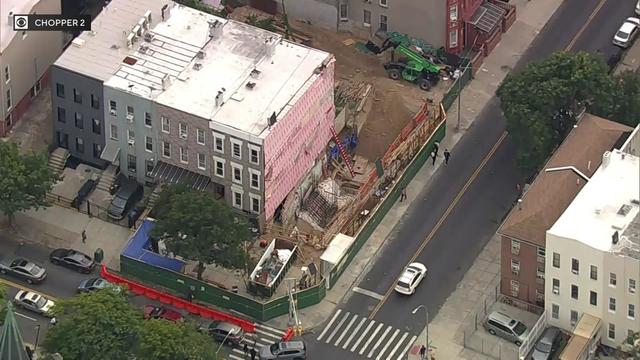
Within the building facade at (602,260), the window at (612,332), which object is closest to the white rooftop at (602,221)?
the building facade at (602,260)

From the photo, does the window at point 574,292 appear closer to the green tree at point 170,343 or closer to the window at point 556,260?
the window at point 556,260

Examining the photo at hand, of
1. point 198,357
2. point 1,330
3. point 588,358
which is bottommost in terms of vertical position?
point 588,358

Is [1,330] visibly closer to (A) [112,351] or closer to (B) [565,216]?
(A) [112,351]

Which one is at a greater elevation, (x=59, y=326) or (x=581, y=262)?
(x=59, y=326)

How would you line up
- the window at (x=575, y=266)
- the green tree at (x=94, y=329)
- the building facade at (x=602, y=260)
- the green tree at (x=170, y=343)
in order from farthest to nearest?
the window at (x=575, y=266) < the building facade at (x=602, y=260) < the green tree at (x=94, y=329) < the green tree at (x=170, y=343)

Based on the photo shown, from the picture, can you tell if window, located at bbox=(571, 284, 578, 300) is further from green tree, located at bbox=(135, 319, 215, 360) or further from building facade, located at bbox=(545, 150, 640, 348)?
green tree, located at bbox=(135, 319, 215, 360)

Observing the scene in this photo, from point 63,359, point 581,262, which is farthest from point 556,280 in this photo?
point 63,359
